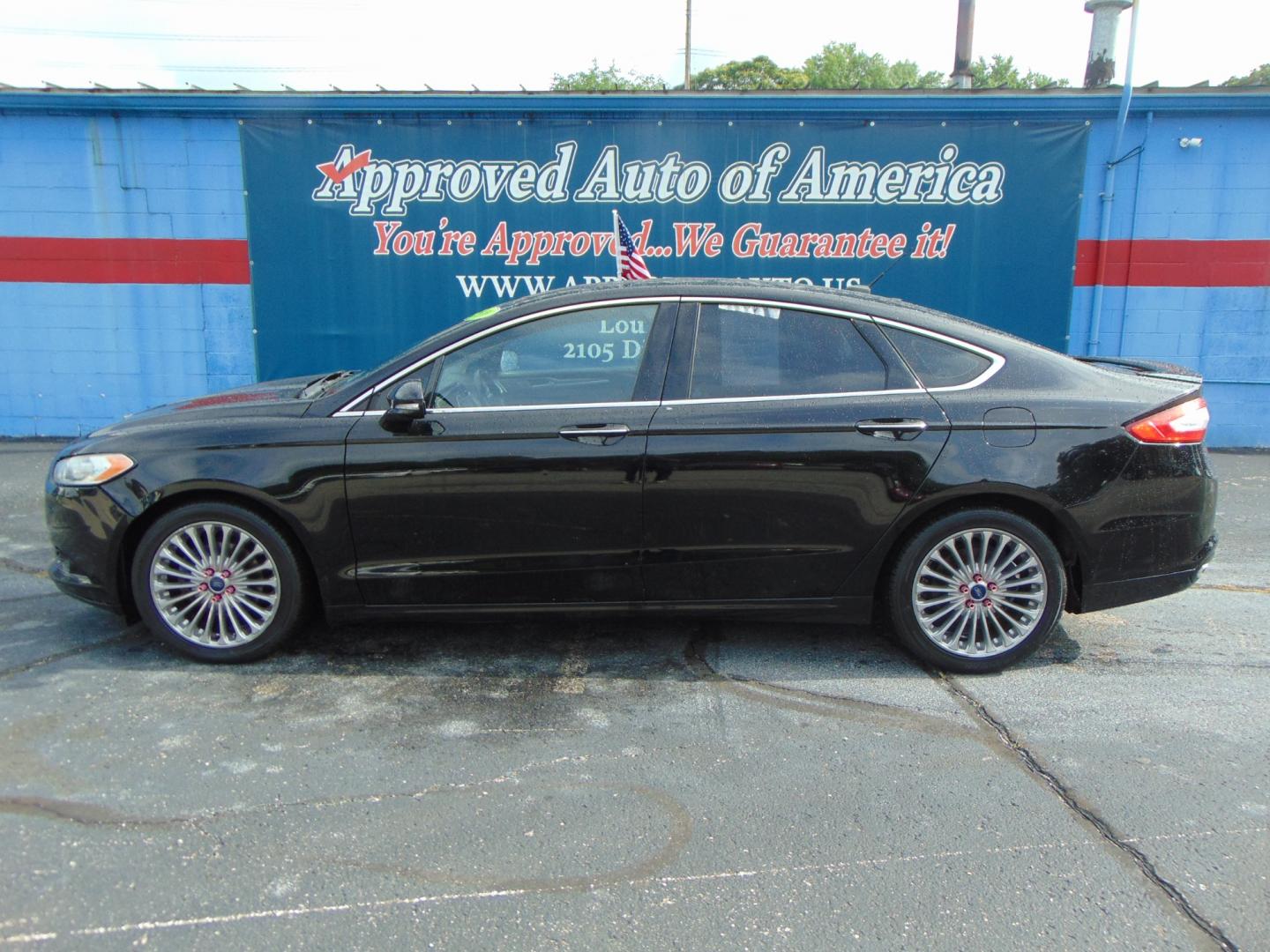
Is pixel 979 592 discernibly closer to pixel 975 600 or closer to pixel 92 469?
pixel 975 600

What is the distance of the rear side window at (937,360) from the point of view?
3.95 m

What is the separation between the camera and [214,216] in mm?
9422

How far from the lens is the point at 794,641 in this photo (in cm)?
441

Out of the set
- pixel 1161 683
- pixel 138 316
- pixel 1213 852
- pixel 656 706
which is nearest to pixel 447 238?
pixel 138 316

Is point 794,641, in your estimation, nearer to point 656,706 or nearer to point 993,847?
point 656,706

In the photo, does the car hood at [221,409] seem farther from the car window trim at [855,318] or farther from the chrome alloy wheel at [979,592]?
the chrome alloy wheel at [979,592]

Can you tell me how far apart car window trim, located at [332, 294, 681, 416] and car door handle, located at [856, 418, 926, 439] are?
3.18 feet

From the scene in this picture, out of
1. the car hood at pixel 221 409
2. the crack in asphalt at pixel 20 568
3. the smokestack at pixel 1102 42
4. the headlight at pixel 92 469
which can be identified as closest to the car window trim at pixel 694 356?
the car hood at pixel 221 409

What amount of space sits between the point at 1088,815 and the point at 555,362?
2.61m

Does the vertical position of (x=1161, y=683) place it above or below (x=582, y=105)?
below

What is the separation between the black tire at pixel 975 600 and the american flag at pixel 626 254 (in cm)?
602

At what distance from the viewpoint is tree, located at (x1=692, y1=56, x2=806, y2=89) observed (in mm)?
46219

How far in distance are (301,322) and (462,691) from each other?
676 cm

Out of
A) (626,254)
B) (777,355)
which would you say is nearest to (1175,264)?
(626,254)
